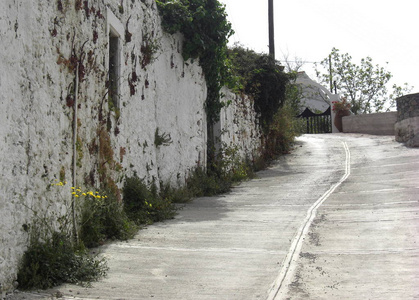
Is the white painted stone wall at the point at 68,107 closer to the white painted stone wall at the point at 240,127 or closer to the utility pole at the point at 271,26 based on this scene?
the white painted stone wall at the point at 240,127

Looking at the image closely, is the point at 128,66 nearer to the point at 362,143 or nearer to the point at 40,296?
the point at 40,296

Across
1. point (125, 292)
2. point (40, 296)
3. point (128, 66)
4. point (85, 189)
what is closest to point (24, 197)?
point (40, 296)

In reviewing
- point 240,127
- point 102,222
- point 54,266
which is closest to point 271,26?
point 240,127

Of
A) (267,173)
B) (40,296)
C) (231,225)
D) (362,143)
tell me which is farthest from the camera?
(362,143)

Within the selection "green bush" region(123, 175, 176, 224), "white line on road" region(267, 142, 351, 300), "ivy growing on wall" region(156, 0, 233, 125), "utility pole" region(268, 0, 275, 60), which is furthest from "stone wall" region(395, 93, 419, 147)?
"green bush" region(123, 175, 176, 224)

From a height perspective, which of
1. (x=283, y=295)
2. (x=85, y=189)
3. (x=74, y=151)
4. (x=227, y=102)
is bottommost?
(x=283, y=295)

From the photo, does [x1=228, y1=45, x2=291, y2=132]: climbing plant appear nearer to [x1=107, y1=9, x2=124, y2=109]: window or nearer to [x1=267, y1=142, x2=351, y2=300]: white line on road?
[x1=267, y1=142, x2=351, y2=300]: white line on road

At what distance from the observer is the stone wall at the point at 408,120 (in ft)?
A: 68.3

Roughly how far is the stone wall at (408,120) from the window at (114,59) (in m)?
14.9

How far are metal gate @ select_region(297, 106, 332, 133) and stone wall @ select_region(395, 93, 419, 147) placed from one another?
1460cm

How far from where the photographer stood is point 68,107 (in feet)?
21.5

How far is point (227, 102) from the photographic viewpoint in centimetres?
1553

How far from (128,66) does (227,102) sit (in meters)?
6.53

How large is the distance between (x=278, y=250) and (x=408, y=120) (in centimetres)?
1680
